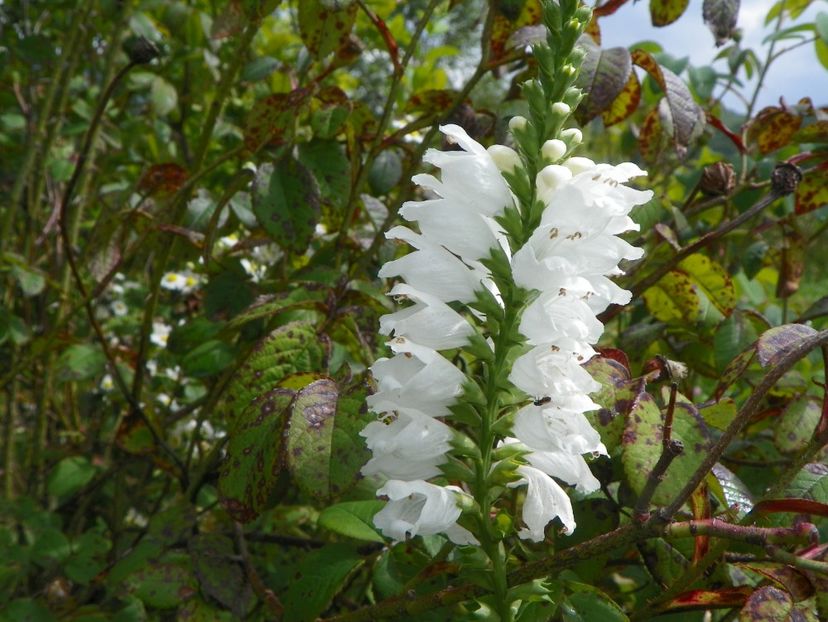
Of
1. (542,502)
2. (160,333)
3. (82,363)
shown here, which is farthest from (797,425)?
(160,333)

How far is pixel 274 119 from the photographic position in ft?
4.30

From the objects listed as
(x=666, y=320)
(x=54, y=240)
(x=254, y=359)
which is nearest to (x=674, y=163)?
(x=666, y=320)

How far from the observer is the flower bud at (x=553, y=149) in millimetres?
736

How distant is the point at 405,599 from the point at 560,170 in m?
0.51

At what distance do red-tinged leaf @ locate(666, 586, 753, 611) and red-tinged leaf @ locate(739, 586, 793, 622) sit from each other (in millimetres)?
121

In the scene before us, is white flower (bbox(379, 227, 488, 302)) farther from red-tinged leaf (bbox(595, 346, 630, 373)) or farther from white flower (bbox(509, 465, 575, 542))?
red-tinged leaf (bbox(595, 346, 630, 373))

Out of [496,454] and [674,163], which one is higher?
[674,163]

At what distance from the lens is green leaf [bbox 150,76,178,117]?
2283mm

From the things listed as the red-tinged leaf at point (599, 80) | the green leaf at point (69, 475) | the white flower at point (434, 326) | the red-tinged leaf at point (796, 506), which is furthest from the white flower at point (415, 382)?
the green leaf at point (69, 475)

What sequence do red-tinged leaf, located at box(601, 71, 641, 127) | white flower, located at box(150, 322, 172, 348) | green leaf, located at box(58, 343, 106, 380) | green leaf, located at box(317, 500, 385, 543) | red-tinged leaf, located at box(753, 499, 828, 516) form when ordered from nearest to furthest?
1. red-tinged leaf, located at box(753, 499, 828, 516)
2. green leaf, located at box(317, 500, 385, 543)
3. red-tinged leaf, located at box(601, 71, 641, 127)
4. green leaf, located at box(58, 343, 106, 380)
5. white flower, located at box(150, 322, 172, 348)

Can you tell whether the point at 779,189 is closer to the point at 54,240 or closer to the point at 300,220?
the point at 300,220

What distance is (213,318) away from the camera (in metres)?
1.46

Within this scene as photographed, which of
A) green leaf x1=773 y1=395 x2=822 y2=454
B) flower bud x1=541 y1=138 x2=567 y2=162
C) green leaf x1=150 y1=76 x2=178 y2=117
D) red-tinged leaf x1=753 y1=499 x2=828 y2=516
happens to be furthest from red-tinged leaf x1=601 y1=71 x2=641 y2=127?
green leaf x1=150 y1=76 x2=178 y2=117

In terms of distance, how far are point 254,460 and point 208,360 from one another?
1.66 feet
